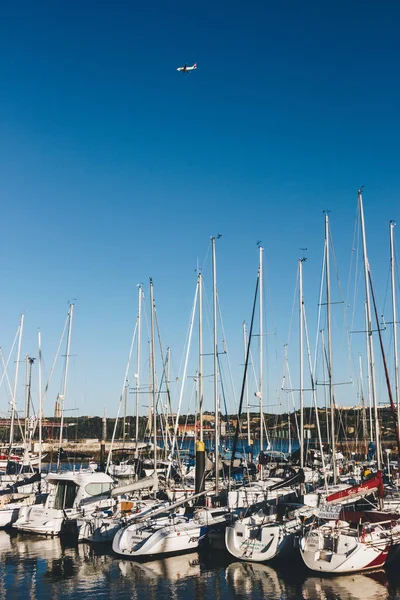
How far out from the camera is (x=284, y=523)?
85.1ft

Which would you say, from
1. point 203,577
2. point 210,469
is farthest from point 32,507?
point 203,577

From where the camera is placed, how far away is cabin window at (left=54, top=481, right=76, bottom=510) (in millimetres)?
33875

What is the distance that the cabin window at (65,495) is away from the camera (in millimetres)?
33875

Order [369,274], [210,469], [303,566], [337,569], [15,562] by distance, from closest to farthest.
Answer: [337,569]
[303,566]
[15,562]
[369,274]
[210,469]

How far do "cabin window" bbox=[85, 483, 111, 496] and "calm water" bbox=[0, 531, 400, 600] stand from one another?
19.3ft

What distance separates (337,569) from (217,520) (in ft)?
24.2

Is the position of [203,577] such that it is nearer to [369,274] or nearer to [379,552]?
[379,552]

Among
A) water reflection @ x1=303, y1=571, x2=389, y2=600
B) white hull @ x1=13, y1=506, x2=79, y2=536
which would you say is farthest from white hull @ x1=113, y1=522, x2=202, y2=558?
white hull @ x1=13, y1=506, x2=79, y2=536

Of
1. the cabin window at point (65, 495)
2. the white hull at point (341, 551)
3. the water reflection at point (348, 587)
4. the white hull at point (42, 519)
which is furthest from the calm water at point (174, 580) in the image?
the cabin window at point (65, 495)

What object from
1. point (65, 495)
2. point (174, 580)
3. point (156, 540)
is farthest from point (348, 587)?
point (65, 495)

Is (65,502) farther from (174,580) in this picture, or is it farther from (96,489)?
(174,580)

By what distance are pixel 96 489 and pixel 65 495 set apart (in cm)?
180

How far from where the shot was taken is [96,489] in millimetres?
34281

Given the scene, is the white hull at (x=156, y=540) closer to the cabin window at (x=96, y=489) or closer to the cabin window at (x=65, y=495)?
A: the cabin window at (x=96, y=489)
